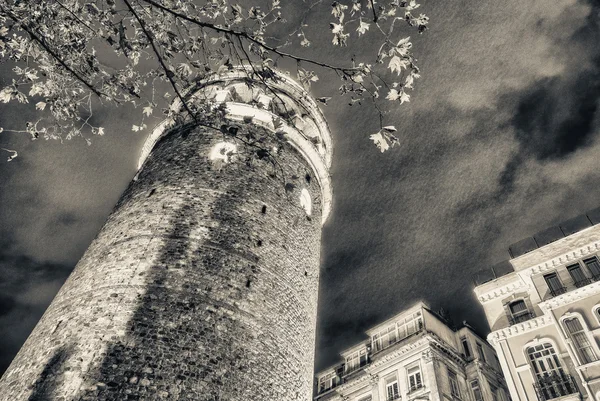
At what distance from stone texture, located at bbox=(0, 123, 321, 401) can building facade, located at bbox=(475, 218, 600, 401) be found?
13417 mm

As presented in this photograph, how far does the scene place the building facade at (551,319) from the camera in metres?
17.5

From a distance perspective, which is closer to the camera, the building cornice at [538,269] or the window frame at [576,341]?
the window frame at [576,341]

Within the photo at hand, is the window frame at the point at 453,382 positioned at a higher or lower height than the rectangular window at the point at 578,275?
lower

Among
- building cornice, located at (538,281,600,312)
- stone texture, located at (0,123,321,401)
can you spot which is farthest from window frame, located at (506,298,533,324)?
stone texture, located at (0,123,321,401)

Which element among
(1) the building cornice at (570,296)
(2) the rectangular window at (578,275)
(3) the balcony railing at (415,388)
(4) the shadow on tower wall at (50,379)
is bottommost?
(4) the shadow on tower wall at (50,379)

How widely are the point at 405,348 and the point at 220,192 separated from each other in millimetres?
19501

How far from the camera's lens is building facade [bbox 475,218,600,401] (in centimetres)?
1755

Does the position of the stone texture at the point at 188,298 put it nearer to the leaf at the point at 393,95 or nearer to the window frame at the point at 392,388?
the leaf at the point at 393,95

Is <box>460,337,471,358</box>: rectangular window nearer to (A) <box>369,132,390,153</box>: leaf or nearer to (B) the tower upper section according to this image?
(B) the tower upper section

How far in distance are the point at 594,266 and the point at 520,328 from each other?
4881mm

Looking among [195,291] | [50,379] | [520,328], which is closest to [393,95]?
[195,291]

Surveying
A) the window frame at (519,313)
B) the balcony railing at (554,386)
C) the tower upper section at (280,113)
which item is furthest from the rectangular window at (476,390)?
the tower upper section at (280,113)

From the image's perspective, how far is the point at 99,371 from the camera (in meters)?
7.32

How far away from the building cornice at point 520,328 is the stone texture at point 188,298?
45.4 ft
